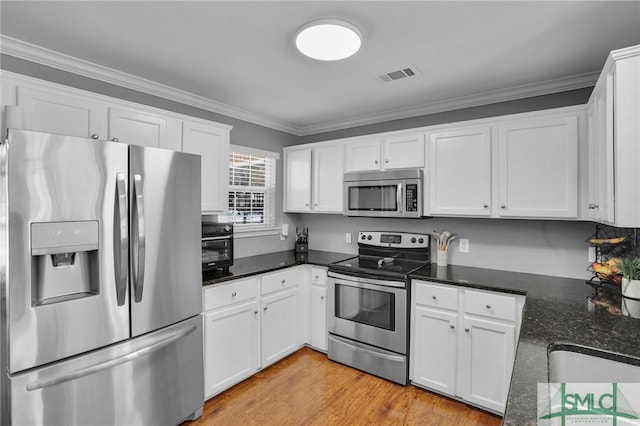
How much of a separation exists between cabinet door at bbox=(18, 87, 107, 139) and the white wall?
104 inches

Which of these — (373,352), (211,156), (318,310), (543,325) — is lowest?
(373,352)

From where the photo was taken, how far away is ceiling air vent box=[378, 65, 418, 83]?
2.43m

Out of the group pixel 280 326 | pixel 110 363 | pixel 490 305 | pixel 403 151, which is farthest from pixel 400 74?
pixel 110 363

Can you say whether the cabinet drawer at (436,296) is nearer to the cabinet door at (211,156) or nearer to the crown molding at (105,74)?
the cabinet door at (211,156)

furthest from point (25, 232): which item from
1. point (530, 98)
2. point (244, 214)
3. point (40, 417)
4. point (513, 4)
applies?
point (530, 98)

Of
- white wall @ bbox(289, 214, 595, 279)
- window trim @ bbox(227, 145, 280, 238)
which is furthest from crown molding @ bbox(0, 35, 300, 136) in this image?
white wall @ bbox(289, 214, 595, 279)

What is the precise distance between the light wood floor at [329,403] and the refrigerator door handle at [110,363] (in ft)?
2.17

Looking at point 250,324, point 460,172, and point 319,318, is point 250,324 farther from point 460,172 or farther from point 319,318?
point 460,172

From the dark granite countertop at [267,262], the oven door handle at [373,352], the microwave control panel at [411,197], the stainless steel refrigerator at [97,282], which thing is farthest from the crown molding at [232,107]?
the oven door handle at [373,352]

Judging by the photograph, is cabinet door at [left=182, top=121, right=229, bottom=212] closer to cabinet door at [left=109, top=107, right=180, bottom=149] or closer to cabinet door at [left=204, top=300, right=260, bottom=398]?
cabinet door at [left=109, top=107, right=180, bottom=149]

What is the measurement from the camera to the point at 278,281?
302cm

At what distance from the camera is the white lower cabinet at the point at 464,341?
228cm

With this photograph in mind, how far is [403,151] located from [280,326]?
1.99 m

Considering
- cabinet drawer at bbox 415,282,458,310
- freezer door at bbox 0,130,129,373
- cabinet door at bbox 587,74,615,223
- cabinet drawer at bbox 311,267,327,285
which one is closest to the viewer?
freezer door at bbox 0,130,129,373
